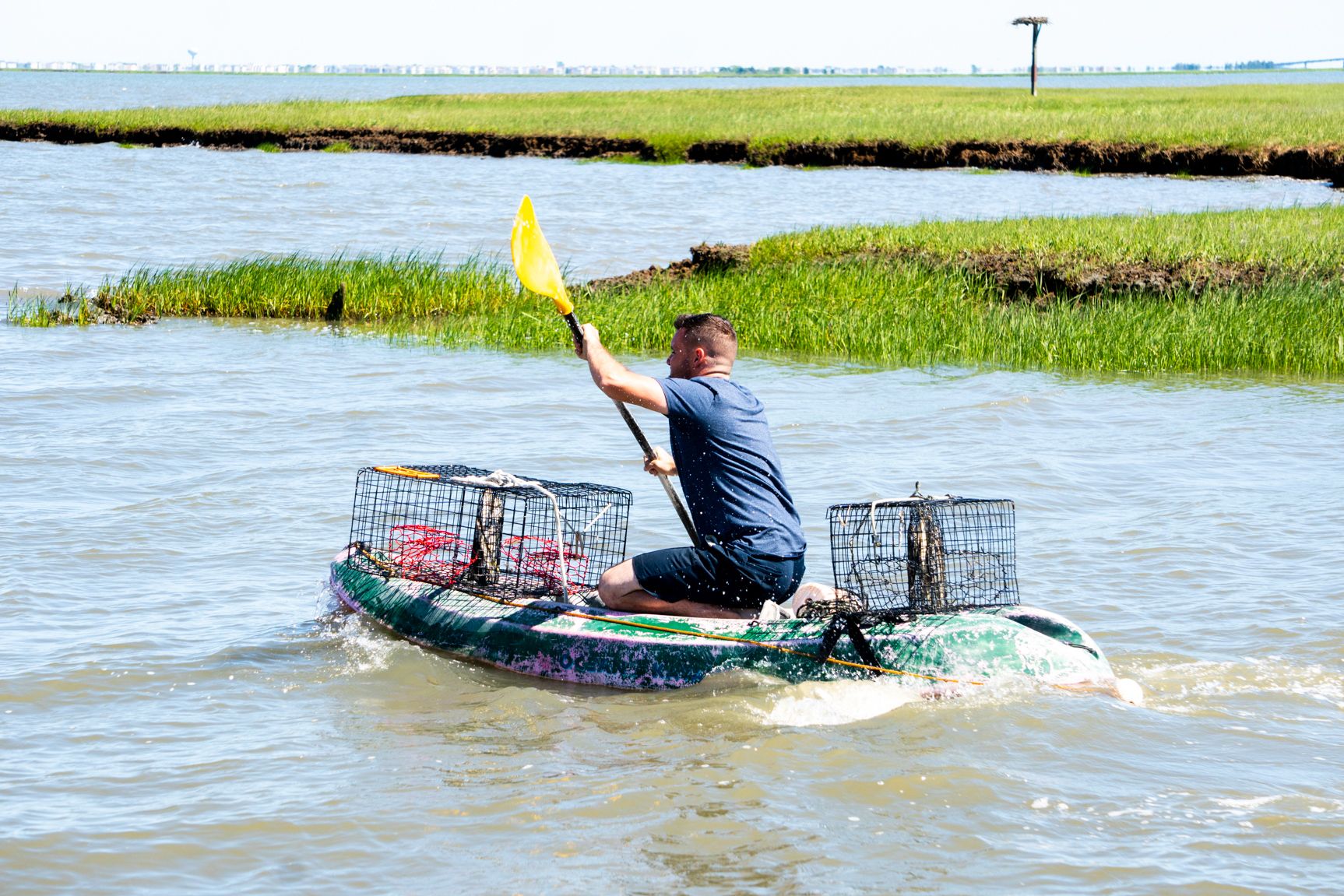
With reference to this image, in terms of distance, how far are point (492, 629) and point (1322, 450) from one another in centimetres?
782

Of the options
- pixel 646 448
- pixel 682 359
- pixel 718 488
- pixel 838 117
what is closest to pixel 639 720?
pixel 718 488

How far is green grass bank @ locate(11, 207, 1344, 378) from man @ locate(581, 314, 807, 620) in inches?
363

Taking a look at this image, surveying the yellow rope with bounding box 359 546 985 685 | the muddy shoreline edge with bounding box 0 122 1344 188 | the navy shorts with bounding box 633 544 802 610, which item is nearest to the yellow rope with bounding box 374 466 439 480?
the yellow rope with bounding box 359 546 985 685

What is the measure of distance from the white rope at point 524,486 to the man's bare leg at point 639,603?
0.27m

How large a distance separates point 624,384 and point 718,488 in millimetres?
665

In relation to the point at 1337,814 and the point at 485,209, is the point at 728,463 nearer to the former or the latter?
the point at 1337,814

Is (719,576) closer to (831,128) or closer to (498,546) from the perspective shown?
(498,546)

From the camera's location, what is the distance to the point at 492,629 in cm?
678

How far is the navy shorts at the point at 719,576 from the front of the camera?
6.20 metres

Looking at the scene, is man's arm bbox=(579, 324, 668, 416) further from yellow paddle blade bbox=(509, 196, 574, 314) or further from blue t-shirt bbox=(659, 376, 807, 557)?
yellow paddle blade bbox=(509, 196, 574, 314)

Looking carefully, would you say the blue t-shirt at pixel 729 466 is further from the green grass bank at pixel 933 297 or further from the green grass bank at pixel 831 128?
the green grass bank at pixel 831 128

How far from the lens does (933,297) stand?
661 inches

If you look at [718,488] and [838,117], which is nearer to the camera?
[718,488]

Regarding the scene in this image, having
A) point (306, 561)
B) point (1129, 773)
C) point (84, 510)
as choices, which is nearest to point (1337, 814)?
point (1129, 773)
